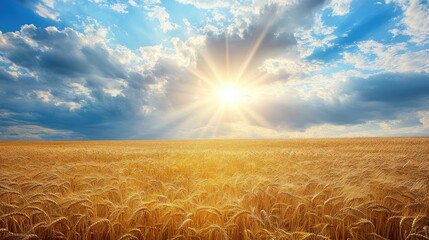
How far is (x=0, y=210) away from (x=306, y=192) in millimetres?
4839

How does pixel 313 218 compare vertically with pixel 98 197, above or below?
below

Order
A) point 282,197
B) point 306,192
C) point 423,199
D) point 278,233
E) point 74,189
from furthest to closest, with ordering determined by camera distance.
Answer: point 74,189, point 306,192, point 282,197, point 423,199, point 278,233

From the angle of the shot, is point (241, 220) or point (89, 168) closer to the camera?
point (241, 220)

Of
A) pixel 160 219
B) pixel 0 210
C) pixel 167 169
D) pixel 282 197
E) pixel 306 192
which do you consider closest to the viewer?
pixel 160 219

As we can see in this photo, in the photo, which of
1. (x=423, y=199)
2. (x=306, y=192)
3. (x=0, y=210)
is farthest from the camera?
(x=306, y=192)

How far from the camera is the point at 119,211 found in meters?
3.08

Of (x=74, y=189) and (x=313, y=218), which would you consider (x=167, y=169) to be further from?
(x=313, y=218)

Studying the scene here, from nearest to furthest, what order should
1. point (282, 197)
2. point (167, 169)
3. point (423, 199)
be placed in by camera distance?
1. point (423, 199)
2. point (282, 197)
3. point (167, 169)

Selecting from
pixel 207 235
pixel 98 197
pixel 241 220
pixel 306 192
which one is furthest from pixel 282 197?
pixel 98 197

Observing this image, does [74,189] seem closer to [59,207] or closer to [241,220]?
[59,207]

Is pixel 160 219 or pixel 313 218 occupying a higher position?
pixel 160 219

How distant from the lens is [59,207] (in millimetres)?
3447

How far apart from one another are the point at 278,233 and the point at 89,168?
25.9 ft

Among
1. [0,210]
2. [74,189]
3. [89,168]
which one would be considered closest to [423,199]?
[0,210]
